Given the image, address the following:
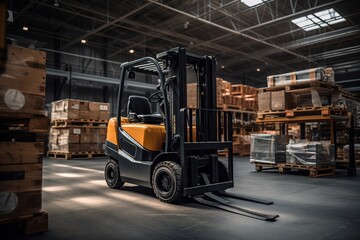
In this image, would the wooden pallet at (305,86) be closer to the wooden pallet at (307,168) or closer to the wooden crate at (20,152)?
the wooden pallet at (307,168)

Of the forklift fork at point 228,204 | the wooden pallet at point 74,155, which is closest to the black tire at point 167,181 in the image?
the forklift fork at point 228,204

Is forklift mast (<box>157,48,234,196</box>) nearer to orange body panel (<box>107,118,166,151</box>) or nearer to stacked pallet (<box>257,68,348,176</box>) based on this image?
orange body panel (<box>107,118,166,151</box>)

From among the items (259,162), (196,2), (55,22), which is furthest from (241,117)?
(55,22)

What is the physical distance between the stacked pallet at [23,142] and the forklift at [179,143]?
5.62 feet

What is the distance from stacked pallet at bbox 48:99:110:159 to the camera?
12.6 m

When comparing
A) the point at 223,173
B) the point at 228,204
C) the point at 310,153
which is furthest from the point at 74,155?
the point at 228,204

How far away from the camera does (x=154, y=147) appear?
15.7 ft

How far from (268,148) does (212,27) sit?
396 inches

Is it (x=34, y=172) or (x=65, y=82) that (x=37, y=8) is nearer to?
(x=65, y=82)

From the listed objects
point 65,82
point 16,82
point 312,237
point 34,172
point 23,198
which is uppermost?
point 65,82

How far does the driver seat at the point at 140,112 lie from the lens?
5.27 metres

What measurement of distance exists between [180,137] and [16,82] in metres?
2.09

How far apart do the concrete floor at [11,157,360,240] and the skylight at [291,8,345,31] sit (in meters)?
11.2

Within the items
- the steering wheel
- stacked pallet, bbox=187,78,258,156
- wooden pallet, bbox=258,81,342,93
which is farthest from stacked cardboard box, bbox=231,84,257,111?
the steering wheel
